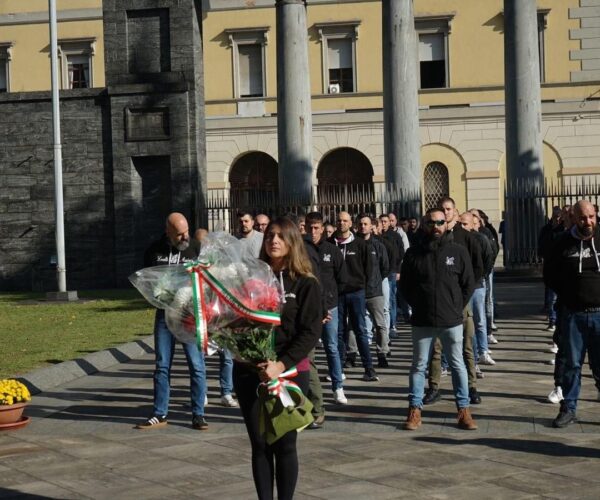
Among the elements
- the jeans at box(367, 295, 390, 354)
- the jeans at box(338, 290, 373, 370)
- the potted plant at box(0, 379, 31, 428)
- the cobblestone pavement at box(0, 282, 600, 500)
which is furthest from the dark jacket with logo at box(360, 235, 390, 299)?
the potted plant at box(0, 379, 31, 428)

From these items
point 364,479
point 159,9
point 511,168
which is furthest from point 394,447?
point 511,168

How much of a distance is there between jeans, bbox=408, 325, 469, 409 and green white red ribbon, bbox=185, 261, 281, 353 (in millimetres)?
4106

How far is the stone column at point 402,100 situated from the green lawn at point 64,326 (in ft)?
24.2

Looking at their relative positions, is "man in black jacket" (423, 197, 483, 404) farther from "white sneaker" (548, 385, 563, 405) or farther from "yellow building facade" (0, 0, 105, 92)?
"yellow building facade" (0, 0, 105, 92)

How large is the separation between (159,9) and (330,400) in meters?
16.1

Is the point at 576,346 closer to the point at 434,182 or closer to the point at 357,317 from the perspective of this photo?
the point at 357,317

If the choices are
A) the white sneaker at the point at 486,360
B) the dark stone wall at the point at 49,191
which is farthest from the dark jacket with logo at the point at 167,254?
the dark stone wall at the point at 49,191

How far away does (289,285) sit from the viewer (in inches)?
281

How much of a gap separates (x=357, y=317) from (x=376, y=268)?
1.03m

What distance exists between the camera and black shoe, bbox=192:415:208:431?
10836 millimetres

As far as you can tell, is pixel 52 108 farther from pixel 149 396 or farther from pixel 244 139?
pixel 244 139

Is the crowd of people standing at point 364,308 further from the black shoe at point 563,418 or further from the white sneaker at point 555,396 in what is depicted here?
the white sneaker at point 555,396

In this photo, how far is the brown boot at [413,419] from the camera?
10.5 meters

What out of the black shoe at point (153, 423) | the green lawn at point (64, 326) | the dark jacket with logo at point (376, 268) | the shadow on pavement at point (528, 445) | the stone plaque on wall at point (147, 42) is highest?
the stone plaque on wall at point (147, 42)
